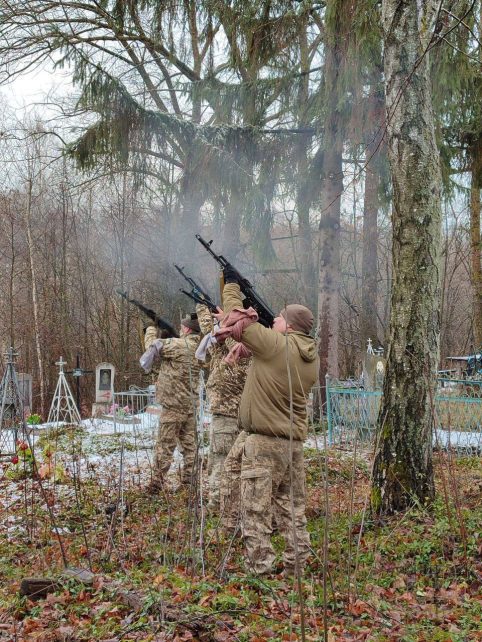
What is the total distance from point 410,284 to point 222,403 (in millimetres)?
2116

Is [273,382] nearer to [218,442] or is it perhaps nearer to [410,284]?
[410,284]

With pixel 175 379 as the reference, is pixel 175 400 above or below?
below

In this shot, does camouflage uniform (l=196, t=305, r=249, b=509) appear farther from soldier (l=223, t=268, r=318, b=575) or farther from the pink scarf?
the pink scarf

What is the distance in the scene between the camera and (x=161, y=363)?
7.34 meters

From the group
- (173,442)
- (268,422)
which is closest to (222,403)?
(173,442)

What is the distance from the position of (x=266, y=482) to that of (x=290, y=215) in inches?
840

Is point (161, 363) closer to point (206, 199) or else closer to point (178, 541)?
point (178, 541)

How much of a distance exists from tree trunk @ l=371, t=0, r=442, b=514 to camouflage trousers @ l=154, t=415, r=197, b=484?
2450mm

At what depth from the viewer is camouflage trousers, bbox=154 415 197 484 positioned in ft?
22.7

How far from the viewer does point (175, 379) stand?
7.15 meters

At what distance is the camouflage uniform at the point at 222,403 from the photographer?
5.93 meters

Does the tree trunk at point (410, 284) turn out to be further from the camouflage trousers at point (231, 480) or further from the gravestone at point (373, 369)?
the gravestone at point (373, 369)

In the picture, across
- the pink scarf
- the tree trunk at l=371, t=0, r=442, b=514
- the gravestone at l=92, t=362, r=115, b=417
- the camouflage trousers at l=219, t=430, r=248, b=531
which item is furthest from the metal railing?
the gravestone at l=92, t=362, r=115, b=417

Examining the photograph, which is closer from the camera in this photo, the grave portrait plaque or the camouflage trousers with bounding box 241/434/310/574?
the camouflage trousers with bounding box 241/434/310/574
